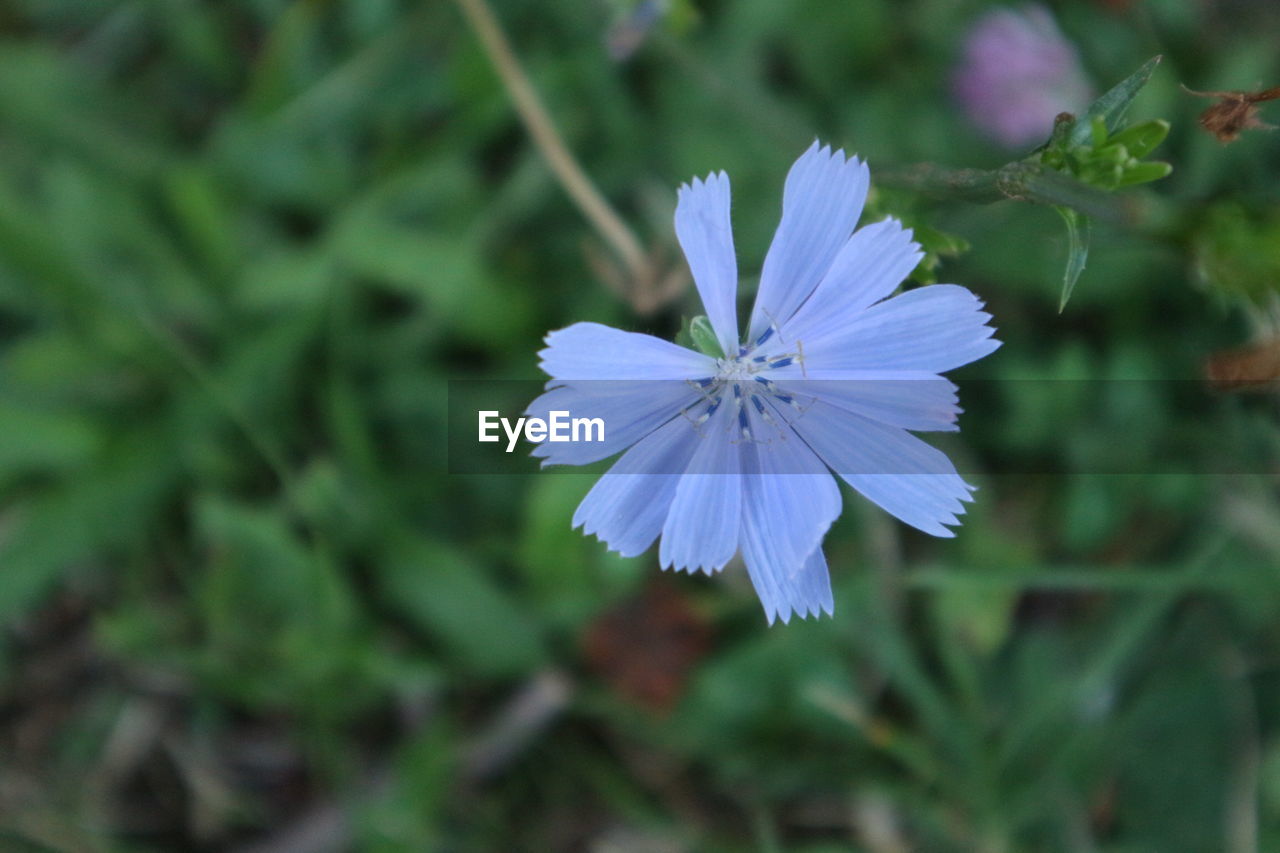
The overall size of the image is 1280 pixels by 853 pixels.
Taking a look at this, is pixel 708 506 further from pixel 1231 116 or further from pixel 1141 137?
pixel 1231 116

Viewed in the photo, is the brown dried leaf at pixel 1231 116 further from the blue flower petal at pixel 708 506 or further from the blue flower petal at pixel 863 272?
the blue flower petal at pixel 708 506

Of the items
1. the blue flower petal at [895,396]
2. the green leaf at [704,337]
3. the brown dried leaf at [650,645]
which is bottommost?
the brown dried leaf at [650,645]

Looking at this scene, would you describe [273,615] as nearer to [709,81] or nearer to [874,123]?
[709,81]

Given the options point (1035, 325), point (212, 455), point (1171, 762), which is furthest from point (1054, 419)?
point (212, 455)

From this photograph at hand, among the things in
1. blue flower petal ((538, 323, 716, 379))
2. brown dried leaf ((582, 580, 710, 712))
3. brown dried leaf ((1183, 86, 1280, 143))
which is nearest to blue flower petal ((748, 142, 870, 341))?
blue flower petal ((538, 323, 716, 379))

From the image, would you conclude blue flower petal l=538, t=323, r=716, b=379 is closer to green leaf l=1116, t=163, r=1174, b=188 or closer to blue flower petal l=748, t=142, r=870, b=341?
blue flower petal l=748, t=142, r=870, b=341

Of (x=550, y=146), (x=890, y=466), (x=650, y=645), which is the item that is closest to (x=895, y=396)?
(x=890, y=466)

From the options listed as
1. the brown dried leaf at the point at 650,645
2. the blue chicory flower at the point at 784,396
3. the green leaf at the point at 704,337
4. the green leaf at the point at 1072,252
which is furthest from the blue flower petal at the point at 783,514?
the brown dried leaf at the point at 650,645
